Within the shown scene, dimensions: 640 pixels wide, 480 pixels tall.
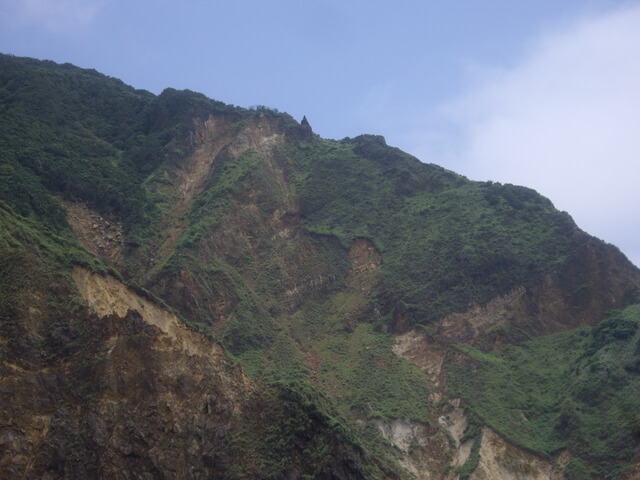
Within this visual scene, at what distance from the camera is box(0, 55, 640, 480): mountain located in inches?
1315

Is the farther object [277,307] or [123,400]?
[277,307]

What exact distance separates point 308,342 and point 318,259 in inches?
369

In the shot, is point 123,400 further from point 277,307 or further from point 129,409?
point 277,307

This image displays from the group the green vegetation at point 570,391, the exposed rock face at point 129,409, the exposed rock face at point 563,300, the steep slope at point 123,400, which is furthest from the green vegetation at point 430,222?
the exposed rock face at point 129,409

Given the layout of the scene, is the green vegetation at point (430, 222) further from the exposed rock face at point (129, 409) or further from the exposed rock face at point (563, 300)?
the exposed rock face at point (129, 409)

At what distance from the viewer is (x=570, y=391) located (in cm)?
4728

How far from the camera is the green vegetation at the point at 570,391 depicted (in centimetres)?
4247

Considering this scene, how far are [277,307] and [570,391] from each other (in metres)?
23.5

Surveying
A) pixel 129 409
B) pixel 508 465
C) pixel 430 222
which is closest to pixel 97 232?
pixel 129 409

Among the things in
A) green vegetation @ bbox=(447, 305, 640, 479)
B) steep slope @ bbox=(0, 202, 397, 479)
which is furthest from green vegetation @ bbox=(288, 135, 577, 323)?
steep slope @ bbox=(0, 202, 397, 479)

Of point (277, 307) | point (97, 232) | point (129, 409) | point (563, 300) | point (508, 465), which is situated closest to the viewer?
point (129, 409)

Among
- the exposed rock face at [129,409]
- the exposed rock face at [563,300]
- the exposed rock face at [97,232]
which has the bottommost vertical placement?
the exposed rock face at [129,409]

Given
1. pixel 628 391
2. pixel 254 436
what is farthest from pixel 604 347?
pixel 254 436

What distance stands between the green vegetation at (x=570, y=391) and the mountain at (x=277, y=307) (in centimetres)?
15
